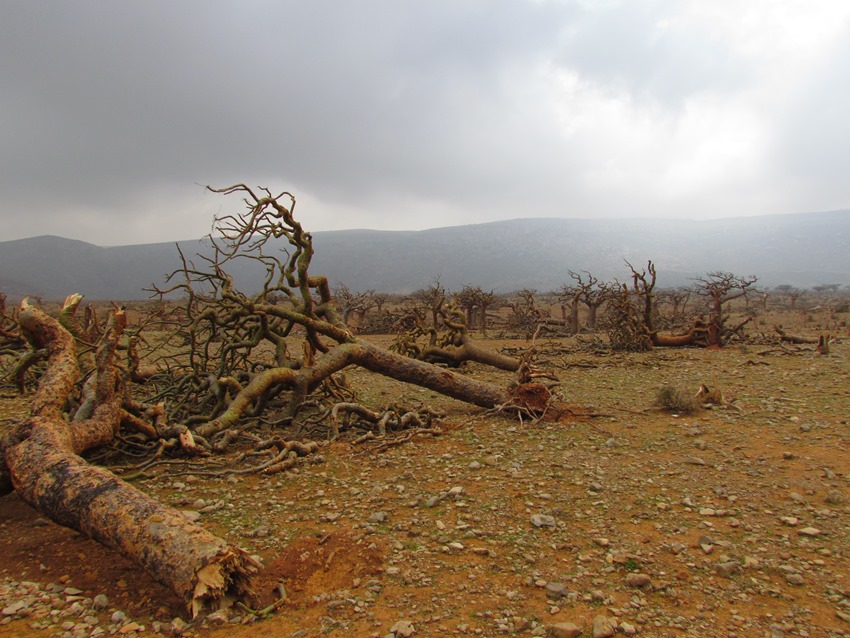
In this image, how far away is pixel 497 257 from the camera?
16362 cm

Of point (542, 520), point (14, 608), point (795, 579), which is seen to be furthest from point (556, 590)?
point (14, 608)

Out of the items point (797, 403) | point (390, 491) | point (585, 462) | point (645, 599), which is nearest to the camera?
point (645, 599)

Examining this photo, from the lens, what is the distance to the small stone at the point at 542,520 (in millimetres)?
3903

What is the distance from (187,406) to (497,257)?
161 metres

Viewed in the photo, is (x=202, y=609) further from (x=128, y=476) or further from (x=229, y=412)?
(x=229, y=412)

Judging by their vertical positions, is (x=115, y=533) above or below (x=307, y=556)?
above

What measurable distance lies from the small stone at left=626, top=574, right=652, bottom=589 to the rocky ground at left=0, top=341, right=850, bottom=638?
0.5 inches

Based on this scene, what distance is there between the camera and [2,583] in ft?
10.1

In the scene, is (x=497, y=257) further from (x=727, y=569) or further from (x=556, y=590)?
(x=556, y=590)

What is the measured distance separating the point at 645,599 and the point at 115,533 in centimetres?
341

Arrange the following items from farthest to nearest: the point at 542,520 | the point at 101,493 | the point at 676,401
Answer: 1. the point at 676,401
2. the point at 542,520
3. the point at 101,493

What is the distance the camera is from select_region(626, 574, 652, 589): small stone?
3.10 m

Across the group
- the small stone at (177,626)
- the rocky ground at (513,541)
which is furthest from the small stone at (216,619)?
the small stone at (177,626)

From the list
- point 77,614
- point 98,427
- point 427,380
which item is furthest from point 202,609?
point 427,380
